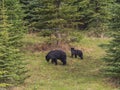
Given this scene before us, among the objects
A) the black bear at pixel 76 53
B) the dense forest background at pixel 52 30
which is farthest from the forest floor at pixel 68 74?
the dense forest background at pixel 52 30

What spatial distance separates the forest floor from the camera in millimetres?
17969

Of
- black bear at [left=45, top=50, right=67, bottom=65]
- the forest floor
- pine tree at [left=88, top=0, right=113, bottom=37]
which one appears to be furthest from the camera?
pine tree at [left=88, top=0, right=113, bottom=37]

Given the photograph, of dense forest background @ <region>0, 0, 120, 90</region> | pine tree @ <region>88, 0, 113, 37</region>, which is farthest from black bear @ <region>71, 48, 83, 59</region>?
pine tree @ <region>88, 0, 113, 37</region>

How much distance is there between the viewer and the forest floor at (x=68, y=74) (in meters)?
18.0

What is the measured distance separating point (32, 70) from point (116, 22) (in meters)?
6.39

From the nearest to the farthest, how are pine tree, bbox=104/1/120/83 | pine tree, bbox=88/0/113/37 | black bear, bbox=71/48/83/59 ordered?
1. pine tree, bbox=104/1/120/83
2. black bear, bbox=71/48/83/59
3. pine tree, bbox=88/0/113/37

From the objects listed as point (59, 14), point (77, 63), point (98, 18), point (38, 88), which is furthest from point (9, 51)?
point (98, 18)

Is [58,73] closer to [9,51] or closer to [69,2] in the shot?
[9,51]

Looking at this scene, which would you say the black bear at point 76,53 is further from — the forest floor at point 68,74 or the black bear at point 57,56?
the black bear at point 57,56

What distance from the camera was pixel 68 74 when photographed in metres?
20.8

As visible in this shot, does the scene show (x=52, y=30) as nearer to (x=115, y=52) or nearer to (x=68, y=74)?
(x=68, y=74)

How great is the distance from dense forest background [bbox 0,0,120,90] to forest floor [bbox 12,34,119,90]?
22.1 inches

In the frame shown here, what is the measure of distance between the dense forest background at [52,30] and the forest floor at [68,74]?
1.84ft

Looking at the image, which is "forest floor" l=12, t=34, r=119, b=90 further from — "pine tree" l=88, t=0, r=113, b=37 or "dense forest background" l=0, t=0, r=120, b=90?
"pine tree" l=88, t=0, r=113, b=37
